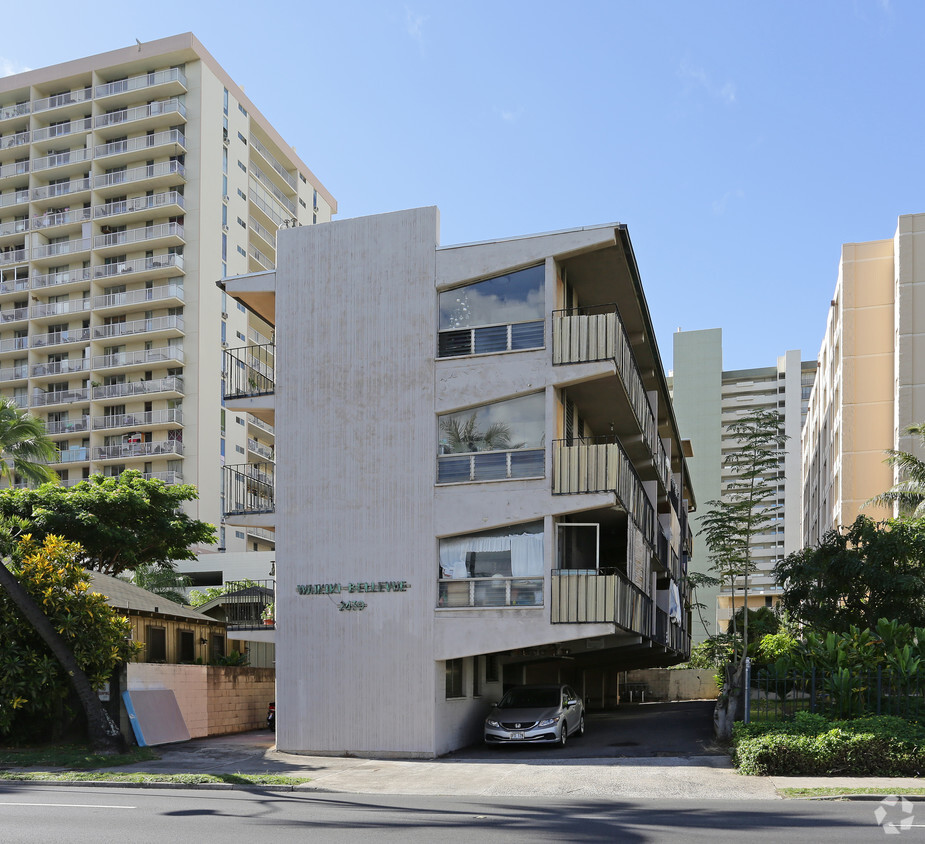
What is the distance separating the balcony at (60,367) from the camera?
233ft

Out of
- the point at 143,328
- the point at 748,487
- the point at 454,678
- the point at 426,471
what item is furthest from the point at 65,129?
the point at 454,678

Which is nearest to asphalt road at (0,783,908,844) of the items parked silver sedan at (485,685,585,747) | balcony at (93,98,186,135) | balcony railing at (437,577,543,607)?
balcony railing at (437,577,543,607)

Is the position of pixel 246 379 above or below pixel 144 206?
below

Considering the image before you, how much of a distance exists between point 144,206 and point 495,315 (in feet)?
180

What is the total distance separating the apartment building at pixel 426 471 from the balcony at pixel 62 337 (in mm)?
51334

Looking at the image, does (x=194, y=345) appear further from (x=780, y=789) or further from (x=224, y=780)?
(x=780, y=789)

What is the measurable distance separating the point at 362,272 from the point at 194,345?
4874cm

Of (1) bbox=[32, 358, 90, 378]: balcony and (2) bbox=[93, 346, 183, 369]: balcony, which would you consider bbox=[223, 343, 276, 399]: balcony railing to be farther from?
(1) bbox=[32, 358, 90, 378]: balcony

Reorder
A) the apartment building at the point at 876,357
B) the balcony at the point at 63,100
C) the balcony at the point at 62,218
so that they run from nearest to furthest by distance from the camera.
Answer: the apartment building at the point at 876,357
the balcony at the point at 62,218
the balcony at the point at 63,100

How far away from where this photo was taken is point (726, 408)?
411ft

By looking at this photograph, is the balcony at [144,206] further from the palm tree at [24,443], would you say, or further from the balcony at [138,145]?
the palm tree at [24,443]

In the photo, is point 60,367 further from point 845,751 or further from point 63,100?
point 845,751

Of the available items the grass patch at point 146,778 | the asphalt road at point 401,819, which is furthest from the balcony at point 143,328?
the asphalt road at point 401,819

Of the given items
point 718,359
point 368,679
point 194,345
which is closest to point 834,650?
point 368,679
